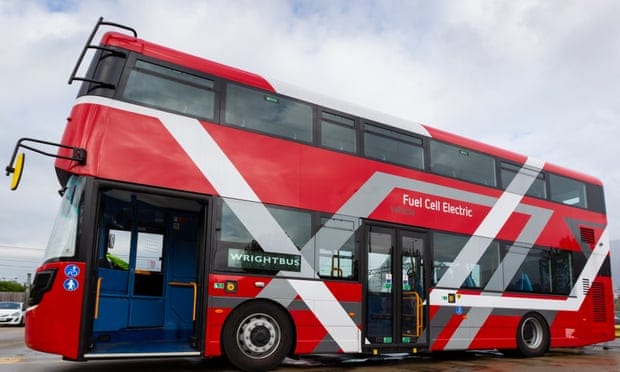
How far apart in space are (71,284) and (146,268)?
7.53 feet

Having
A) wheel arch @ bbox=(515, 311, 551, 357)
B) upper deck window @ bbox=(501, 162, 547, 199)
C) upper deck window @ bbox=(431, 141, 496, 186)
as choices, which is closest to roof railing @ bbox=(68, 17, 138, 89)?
upper deck window @ bbox=(431, 141, 496, 186)

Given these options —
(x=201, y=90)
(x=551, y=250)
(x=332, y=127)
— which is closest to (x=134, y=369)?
(x=201, y=90)

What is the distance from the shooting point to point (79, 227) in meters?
6.50

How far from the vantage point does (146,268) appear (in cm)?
859

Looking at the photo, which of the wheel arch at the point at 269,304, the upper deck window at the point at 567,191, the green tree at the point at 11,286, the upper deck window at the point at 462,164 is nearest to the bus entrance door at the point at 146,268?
the wheel arch at the point at 269,304

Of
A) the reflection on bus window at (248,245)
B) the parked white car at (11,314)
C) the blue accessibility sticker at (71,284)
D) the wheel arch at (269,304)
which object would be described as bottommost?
the parked white car at (11,314)

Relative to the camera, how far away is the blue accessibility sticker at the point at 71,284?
20.6ft

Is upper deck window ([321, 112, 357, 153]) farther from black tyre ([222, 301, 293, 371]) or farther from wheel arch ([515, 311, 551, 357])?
wheel arch ([515, 311, 551, 357])

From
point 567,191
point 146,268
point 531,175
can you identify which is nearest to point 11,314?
point 146,268

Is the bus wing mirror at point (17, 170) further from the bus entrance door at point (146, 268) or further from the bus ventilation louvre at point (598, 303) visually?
the bus ventilation louvre at point (598, 303)

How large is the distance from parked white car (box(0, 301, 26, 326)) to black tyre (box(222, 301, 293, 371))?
16960 mm

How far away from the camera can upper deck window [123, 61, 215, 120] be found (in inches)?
280

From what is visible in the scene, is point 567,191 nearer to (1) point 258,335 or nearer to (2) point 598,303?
(2) point 598,303

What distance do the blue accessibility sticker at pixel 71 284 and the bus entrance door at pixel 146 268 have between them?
1742 millimetres
